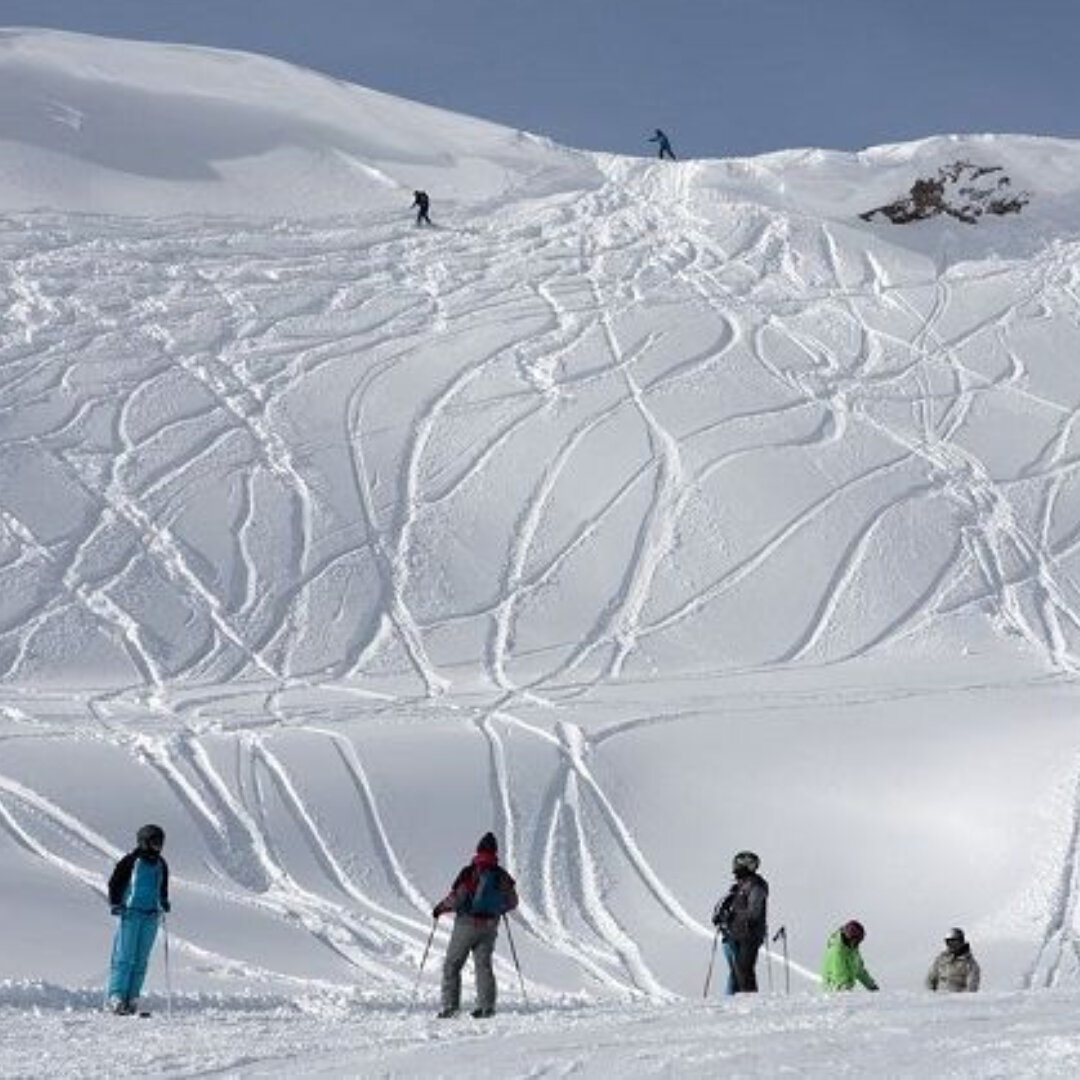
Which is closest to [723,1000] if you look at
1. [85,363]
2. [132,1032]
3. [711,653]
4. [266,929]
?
[132,1032]

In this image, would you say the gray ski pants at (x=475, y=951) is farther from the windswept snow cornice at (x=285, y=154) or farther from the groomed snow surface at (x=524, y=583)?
the windswept snow cornice at (x=285, y=154)

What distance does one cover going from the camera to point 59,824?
19266 millimetres

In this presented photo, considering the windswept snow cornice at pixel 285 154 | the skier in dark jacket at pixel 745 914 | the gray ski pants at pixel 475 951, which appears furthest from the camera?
the windswept snow cornice at pixel 285 154

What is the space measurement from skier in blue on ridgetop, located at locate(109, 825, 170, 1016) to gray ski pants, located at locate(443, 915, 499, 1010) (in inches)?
73.2

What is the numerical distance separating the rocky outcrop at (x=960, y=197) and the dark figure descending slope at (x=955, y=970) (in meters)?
32.3

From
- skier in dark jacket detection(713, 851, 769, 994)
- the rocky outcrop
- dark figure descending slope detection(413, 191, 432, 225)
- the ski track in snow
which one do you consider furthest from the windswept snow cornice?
skier in dark jacket detection(713, 851, 769, 994)

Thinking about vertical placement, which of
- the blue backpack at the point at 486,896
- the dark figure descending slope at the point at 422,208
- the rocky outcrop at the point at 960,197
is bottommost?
the blue backpack at the point at 486,896

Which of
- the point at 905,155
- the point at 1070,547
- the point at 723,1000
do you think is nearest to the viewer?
the point at 723,1000

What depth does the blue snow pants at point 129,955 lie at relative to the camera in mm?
13055

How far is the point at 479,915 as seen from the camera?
42.5ft

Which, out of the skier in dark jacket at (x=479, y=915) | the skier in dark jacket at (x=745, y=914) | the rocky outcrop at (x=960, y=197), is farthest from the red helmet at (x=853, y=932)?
the rocky outcrop at (x=960, y=197)

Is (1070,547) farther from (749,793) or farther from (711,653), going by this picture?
(749,793)

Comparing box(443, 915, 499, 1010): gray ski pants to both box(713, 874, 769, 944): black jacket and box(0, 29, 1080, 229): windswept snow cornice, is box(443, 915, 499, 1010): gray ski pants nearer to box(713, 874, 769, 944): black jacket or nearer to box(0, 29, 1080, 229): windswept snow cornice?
box(713, 874, 769, 944): black jacket

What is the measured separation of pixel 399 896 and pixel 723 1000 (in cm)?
705
